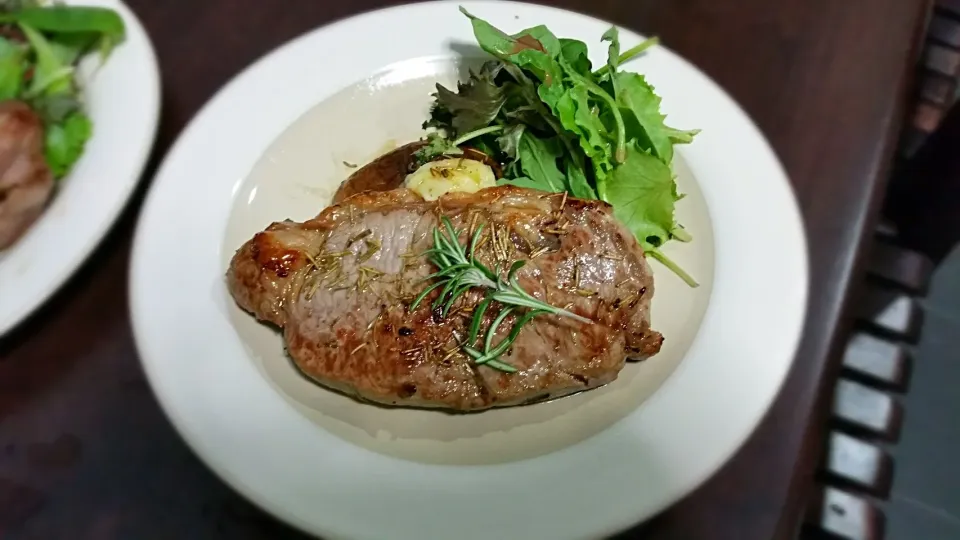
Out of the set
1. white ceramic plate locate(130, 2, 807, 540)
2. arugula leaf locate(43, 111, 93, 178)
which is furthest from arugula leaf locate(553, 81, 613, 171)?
arugula leaf locate(43, 111, 93, 178)

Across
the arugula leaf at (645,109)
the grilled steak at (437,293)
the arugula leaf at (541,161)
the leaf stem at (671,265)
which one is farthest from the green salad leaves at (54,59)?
the leaf stem at (671,265)

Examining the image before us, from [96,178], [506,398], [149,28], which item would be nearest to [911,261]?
[506,398]

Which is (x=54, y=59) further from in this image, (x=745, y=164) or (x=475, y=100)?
(x=745, y=164)

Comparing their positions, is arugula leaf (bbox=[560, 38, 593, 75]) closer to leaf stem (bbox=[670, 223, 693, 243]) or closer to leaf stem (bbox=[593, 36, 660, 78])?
leaf stem (bbox=[593, 36, 660, 78])

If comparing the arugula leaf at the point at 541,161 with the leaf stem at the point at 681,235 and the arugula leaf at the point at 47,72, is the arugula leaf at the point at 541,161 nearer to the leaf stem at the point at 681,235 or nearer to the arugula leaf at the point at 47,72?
the leaf stem at the point at 681,235

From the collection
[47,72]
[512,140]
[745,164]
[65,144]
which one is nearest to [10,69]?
[47,72]

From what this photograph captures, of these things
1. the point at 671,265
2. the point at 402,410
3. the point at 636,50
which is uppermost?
the point at 636,50
